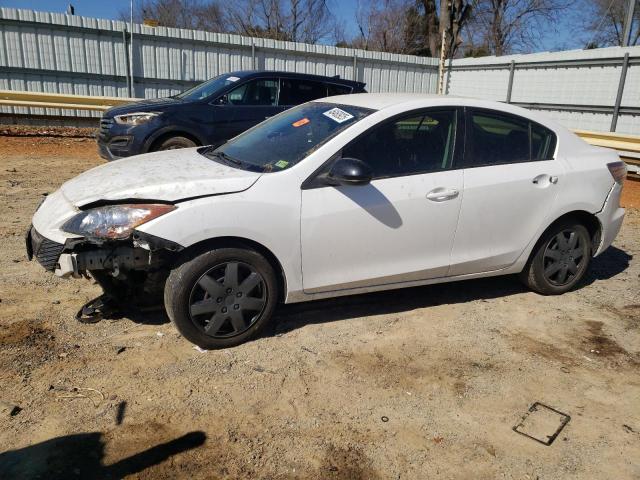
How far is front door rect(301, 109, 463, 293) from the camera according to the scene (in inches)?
148

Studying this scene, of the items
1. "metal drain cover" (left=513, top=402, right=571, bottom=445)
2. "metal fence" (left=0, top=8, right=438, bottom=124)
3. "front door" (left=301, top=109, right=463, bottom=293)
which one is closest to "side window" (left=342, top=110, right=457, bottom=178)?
"front door" (left=301, top=109, right=463, bottom=293)

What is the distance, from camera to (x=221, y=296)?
11.8ft

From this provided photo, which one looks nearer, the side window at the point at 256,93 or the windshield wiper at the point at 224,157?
the windshield wiper at the point at 224,157

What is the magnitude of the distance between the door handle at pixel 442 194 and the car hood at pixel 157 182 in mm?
1275

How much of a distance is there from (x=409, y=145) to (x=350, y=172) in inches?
27.7

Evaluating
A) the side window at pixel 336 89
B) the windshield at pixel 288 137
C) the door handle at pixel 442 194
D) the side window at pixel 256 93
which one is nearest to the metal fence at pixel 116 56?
the side window at pixel 256 93

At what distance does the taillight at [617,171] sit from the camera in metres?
4.87

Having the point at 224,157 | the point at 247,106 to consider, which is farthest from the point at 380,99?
the point at 247,106

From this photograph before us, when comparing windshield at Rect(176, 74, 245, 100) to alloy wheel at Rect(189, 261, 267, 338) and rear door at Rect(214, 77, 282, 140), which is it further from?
alloy wheel at Rect(189, 261, 267, 338)

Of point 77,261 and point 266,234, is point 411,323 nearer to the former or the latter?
point 266,234

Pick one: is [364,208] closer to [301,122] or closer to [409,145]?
[409,145]

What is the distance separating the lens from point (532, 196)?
444 centimetres

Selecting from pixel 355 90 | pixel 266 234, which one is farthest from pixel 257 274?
pixel 355 90

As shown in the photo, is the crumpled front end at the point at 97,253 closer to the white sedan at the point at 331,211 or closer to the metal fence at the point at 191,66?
the white sedan at the point at 331,211
